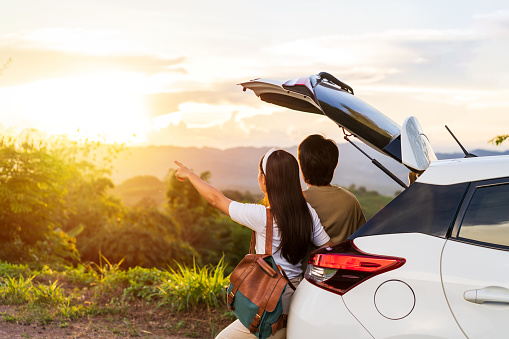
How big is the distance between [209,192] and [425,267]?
1.45 metres

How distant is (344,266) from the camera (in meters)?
2.92

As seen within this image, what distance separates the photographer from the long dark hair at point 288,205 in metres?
3.55

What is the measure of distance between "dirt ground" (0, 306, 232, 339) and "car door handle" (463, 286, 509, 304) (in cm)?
407

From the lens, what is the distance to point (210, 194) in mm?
3723

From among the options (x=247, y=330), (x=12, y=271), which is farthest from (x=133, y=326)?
(x=12, y=271)

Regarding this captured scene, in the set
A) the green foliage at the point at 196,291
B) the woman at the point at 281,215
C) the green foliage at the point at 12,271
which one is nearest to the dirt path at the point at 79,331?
the green foliage at the point at 196,291

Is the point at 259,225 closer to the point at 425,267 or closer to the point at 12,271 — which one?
the point at 425,267

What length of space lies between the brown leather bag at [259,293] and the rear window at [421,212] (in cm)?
62

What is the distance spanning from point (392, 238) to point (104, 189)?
88.5 ft

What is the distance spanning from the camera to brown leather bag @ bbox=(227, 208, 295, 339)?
132 inches

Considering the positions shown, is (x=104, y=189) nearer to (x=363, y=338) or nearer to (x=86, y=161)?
(x=86, y=161)

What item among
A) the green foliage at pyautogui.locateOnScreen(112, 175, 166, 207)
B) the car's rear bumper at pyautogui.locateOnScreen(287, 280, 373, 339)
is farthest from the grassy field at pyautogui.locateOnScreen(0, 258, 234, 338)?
the green foliage at pyautogui.locateOnScreen(112, 175, 166, 207)

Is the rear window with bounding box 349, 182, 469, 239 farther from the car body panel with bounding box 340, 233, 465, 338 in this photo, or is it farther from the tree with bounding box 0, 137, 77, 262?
the tree with bounding box 0, 137, 77, 262

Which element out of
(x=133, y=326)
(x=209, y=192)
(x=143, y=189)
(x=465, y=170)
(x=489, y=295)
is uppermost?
(x=465, y=170)
